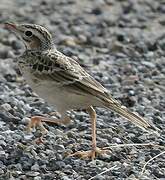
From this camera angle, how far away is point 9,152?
8.74m

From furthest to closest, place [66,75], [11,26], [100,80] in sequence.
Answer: [100,80] < [11,26] < [66,75]

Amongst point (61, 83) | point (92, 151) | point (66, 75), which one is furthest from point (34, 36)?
point (92, 151)

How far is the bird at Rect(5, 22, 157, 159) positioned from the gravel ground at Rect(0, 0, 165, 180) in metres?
0.34

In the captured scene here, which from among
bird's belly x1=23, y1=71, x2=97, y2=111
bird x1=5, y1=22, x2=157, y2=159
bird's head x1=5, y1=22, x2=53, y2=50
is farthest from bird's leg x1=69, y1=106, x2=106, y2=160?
bird's head x1=5, y1=22, x2=53, y2=50

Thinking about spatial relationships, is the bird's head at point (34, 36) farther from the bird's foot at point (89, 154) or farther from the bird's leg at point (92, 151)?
the bird's foot at point (89, 154)

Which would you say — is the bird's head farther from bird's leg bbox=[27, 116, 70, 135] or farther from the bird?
bird's leg bbox=[27, 116, 70, 135]

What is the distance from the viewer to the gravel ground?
8469 millimetres

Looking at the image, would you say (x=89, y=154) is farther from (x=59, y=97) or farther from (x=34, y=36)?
(x=34, y=36)

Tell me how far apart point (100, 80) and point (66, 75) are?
332cm

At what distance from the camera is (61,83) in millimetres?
8547

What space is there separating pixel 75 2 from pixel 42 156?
8.35m

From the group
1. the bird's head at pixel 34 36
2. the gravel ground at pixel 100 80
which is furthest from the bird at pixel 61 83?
the gravel ground at pixel 100 80

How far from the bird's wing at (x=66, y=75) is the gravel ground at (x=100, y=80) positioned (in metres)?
0.79

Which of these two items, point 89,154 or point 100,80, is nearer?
point 89,154
